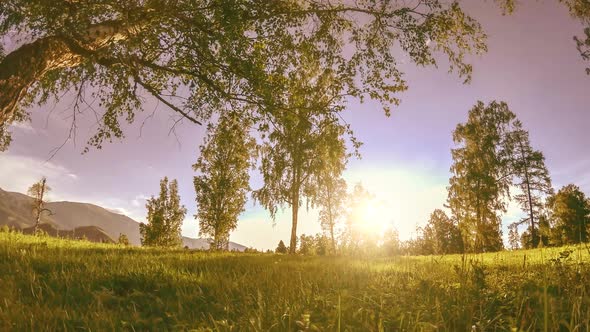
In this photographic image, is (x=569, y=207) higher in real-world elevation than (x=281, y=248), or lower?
higher

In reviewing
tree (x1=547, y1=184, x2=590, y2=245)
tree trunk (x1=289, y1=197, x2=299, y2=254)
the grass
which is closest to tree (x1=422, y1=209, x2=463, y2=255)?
tree (x1=547, y1=184, x2=590, y2=245)

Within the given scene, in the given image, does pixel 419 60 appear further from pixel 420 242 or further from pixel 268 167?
pixel 420 242

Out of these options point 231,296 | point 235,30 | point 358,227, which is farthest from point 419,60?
point 358,227

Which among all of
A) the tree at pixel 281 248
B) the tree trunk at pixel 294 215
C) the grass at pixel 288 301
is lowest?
the tree at pixel 281 248

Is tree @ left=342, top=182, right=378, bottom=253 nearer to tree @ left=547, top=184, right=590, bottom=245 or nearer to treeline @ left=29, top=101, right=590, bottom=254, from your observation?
treeline @ left=29, top=101, right=590, bottom=254

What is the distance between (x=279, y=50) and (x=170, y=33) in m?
3.04

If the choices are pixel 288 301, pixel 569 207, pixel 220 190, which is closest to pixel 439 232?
pixel 569 207

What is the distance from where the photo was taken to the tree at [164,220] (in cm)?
4994

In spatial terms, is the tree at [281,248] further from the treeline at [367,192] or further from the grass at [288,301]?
the grass at [288,301]

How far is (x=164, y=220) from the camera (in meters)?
53.3

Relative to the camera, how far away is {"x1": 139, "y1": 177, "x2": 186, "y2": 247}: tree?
164ft

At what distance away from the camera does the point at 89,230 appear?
6688 inches

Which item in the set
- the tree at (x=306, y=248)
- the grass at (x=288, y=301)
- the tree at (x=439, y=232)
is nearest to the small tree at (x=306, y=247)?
the tree at (x=306, y=248)

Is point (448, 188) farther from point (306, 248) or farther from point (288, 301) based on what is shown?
point (288, 301)
